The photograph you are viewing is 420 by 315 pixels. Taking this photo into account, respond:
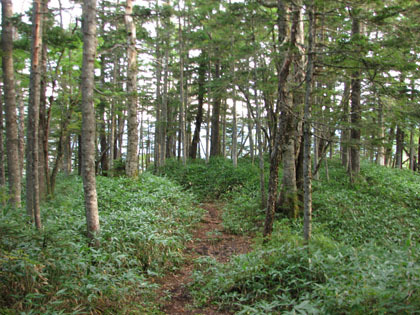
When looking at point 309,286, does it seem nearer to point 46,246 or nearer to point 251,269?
point 251,269

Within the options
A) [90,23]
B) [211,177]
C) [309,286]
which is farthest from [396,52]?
[211,177]

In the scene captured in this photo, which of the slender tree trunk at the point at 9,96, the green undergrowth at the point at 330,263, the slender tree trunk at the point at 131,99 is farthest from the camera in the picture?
the slender tree trunk at the point at 131,99

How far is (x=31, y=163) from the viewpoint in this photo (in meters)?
5.55

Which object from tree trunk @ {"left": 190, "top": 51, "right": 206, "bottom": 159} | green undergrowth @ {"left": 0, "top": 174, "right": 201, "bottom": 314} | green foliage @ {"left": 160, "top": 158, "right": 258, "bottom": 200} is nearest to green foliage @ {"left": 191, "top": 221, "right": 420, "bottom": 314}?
green undergrowth @ {"left": 0, "top": 174, "right": 201, "bottom": 314}

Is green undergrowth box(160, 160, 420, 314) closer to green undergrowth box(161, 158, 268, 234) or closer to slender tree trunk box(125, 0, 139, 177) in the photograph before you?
green undergrowth box(161, 158, 268, 234)

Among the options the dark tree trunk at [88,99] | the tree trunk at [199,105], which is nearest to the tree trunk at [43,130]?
the dark tree trunk at [88,99]

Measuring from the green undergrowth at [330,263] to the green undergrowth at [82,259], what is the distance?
106 cm

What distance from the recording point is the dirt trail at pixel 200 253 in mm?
4359

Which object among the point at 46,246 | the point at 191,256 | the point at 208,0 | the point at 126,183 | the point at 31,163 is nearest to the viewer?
the point at 46,246

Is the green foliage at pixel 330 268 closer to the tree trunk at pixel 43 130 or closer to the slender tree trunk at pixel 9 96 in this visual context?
the slender tree trunk at pixel 9 96

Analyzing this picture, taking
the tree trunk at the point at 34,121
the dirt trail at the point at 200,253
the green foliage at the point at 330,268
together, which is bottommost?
the dirt trail at the point at 200,253

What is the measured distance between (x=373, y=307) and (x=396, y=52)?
4.49 m

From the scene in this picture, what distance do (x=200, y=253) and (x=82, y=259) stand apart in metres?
3.10

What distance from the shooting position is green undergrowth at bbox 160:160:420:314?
2977 mm
